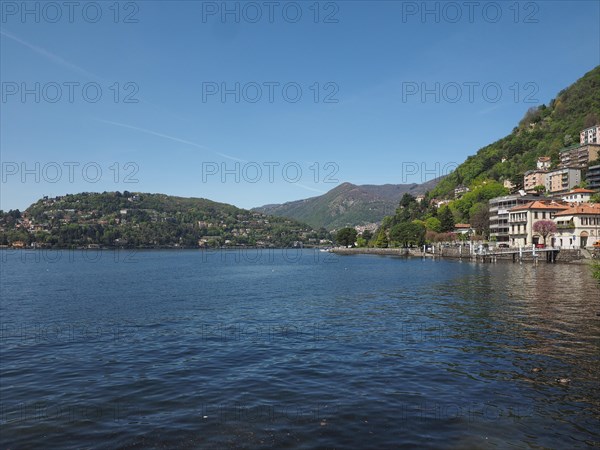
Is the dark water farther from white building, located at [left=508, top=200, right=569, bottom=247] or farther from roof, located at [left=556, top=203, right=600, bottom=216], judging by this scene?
white building, located at [left=508, top=200, right=569, bottom=247]

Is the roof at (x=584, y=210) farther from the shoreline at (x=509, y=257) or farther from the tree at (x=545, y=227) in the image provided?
the shoreline at (x=509, y=257)

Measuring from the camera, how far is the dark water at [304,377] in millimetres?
14367

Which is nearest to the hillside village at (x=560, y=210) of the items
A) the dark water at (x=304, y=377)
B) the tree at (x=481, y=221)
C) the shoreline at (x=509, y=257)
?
the tree at (x=481, y=221)

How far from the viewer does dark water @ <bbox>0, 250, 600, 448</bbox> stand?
47.1ft

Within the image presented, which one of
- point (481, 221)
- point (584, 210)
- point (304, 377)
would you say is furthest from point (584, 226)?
point (304, 377)

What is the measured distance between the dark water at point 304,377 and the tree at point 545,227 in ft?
316

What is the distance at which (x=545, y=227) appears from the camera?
12838 centimetres

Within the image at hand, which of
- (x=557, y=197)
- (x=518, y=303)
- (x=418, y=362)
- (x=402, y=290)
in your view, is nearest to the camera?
(x=418, y=362)

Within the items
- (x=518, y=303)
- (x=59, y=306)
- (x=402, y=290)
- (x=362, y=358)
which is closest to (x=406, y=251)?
(x=402, y=290)

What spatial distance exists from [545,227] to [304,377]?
130 m

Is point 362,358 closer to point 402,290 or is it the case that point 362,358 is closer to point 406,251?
point 402,290

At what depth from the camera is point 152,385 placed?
19594 mm

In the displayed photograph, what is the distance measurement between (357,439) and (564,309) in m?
33.7

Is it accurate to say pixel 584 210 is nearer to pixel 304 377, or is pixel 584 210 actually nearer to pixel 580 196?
pixel 580 196
